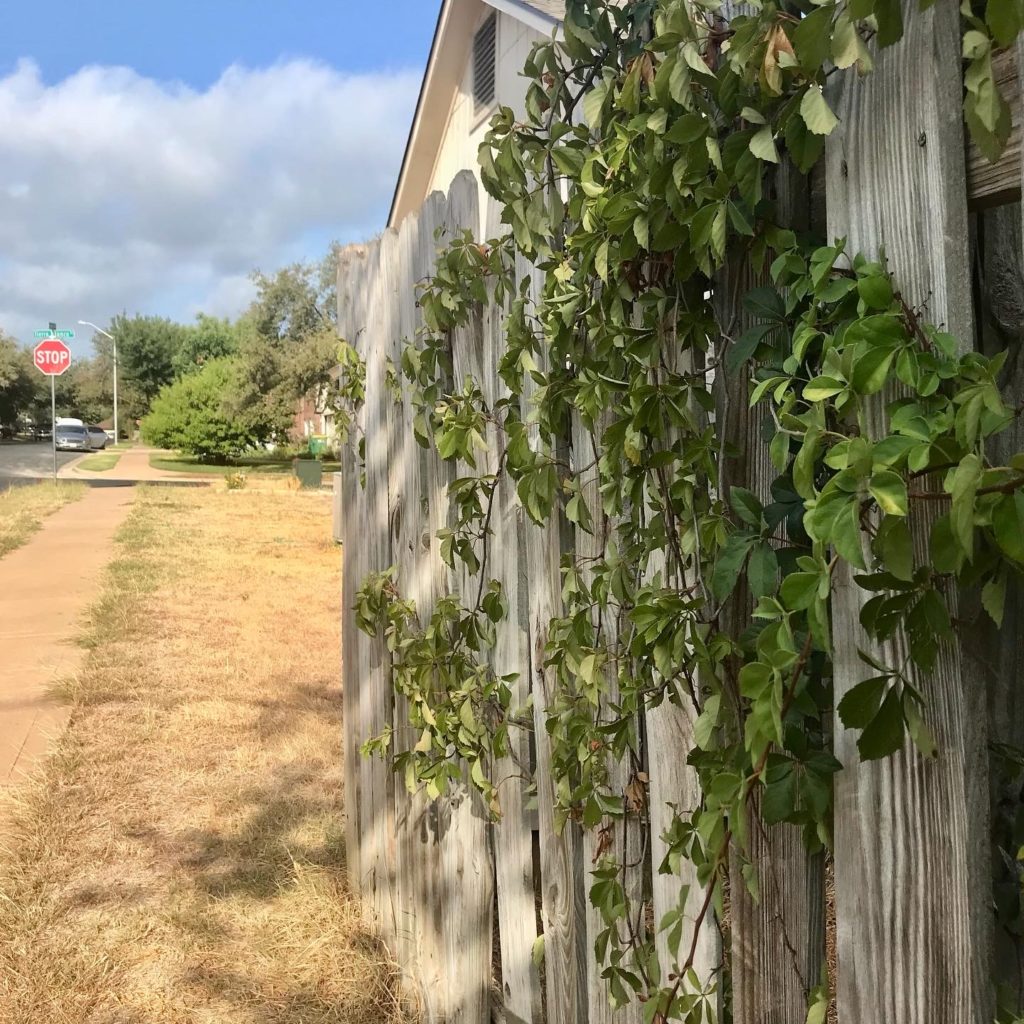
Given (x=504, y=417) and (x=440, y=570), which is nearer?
(x=504, y=417)

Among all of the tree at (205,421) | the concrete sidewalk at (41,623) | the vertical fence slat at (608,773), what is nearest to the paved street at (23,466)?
the tree at (205,421)

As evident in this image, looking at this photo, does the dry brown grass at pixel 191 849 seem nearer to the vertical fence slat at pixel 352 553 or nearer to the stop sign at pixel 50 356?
the vertical fence slat at pixel 352 553

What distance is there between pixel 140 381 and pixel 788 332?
78.5 meters

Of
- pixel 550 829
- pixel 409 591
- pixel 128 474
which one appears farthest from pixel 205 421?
pixel 550 829

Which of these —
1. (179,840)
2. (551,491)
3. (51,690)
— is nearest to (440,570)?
(551,491)

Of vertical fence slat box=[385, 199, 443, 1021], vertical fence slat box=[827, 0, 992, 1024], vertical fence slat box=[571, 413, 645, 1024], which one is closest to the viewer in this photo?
vertical fence slat box=[827, 0, 992, 1024]

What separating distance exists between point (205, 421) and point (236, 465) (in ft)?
7.96

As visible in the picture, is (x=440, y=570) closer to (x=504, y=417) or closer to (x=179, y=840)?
(x=504, y=417)

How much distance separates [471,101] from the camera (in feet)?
44.0

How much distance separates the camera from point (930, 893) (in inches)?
42.9

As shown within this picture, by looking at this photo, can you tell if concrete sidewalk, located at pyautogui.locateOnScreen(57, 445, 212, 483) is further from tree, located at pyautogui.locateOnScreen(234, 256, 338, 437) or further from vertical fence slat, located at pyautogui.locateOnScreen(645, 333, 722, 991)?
vertical fence slat, located at pyautogui.locateOnScreen(645, 333, 722, 991)

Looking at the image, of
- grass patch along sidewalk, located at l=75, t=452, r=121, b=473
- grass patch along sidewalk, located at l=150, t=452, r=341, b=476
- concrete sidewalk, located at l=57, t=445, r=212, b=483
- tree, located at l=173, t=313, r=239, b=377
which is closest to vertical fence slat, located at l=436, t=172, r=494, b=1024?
concrete sidewalk, located at l=57, t=445, r=212, b=483

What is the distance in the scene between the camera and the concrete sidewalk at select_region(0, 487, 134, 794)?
16.4 feet

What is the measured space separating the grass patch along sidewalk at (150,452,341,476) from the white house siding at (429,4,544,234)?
24.2m
